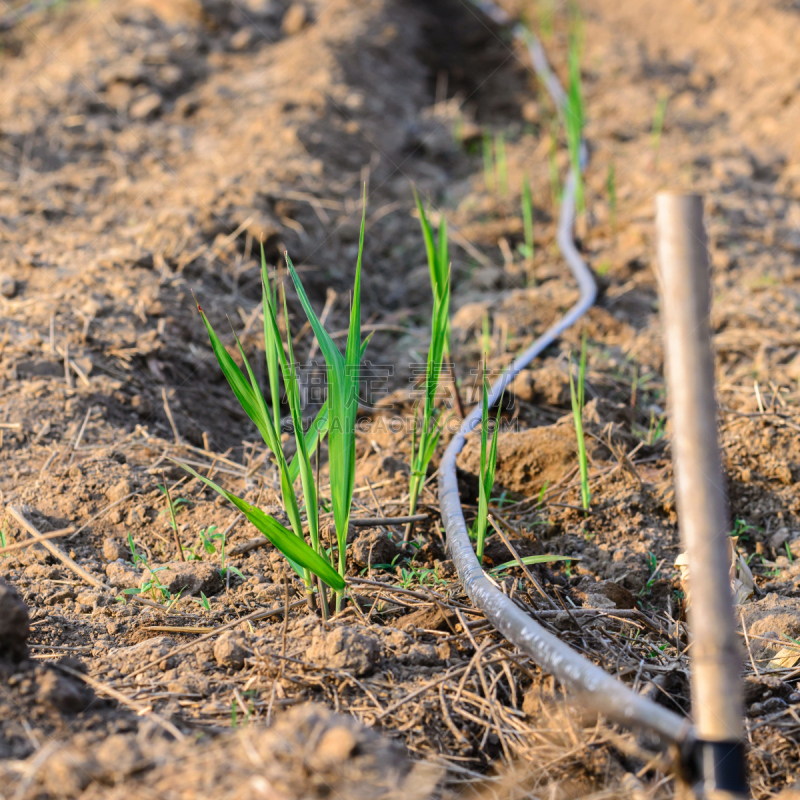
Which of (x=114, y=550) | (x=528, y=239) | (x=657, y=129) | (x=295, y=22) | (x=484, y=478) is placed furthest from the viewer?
(x=295, y=22)

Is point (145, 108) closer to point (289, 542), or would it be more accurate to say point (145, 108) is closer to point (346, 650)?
point (289, 542)

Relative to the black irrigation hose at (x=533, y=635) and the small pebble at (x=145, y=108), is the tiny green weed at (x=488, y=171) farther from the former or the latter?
the small pebble at (x=145, y=108)

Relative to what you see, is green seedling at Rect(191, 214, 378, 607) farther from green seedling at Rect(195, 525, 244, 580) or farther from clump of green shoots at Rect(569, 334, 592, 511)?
clump of green shoots at Rect(569, 334, 592, 511)

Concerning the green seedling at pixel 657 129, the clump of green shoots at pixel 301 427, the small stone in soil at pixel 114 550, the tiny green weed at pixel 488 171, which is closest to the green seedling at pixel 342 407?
the clump of green shoots at pixel 301 427

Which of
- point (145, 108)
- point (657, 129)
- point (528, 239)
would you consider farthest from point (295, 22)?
point (528, 239)

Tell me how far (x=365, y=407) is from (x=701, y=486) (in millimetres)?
1243

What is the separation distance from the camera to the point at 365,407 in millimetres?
1892

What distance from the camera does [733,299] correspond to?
2.24m

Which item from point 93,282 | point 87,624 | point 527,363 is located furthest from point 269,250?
point 87,624

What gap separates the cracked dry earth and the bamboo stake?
123mm

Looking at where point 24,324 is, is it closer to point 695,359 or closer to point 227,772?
point 227,772

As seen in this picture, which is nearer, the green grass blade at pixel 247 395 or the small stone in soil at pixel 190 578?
the green grass blade at pixel 247 395

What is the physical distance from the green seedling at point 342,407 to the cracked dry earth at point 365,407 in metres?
0.16

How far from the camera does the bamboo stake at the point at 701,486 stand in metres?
0.69
